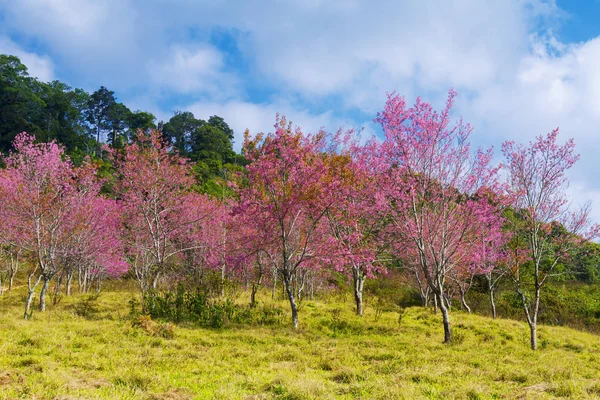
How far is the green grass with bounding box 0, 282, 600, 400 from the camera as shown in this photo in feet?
21.0

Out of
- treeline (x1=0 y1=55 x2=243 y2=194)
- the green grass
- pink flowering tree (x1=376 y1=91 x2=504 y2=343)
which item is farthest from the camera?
treeline (x1=0 y1=55 x2=243 y2=194)

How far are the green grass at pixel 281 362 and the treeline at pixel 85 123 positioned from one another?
33162 mm

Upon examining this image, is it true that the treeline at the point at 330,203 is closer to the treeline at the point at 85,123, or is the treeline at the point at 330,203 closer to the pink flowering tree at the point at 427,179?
the pink flowering tree at the point at 427,179

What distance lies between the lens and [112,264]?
24.8 metres

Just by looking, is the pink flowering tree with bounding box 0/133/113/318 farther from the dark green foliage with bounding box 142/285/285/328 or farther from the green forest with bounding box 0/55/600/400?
the dark green foliage with bounding box 142/285/285/328

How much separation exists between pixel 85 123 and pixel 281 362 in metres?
71.1

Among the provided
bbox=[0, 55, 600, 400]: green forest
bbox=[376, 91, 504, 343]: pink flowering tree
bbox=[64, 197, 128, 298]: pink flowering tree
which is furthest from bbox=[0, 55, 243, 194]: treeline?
bbox=[376, 91, 504, 343]: pink flowering tree

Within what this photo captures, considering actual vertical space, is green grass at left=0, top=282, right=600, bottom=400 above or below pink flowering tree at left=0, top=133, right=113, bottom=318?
below

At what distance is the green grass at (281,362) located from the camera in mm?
6410

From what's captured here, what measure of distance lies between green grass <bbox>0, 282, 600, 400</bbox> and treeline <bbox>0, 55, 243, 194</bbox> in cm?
3316

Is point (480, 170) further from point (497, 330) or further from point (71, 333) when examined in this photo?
point (71, 333)

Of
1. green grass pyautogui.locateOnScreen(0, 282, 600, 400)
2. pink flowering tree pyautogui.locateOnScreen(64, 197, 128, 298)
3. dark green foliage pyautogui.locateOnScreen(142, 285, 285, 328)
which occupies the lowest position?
green grass pyautogui.locateOnScreen(0, 282, 600, 400)

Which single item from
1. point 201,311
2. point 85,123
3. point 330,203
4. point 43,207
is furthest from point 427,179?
point 85,123

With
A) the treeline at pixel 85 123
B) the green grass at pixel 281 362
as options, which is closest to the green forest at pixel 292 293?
the green grass at pixel 281 362
